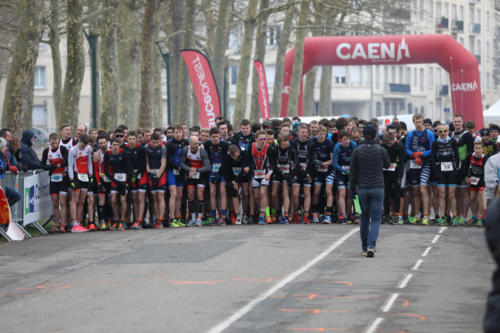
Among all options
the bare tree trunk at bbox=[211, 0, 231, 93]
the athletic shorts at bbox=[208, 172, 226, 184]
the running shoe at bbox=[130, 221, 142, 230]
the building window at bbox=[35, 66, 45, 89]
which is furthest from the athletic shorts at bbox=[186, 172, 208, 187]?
the building window at bbox=[35, 66, 45, 89]

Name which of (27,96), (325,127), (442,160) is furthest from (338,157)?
(27,96)

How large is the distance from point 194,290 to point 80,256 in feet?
13.6

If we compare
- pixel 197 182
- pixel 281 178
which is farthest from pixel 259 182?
pixel 197 182

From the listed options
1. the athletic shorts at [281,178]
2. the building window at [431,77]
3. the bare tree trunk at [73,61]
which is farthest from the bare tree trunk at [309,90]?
the building window at [431,77]

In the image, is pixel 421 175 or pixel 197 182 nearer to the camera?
pixel 421 175

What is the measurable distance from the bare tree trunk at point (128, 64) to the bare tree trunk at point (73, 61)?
5679 mm

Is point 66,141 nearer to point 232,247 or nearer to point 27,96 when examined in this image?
point 232,247

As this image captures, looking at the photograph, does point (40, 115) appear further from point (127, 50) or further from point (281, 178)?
point (281, 178)

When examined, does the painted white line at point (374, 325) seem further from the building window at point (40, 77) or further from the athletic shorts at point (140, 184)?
the building window at point (40, 77)

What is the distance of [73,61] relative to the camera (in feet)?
84.4

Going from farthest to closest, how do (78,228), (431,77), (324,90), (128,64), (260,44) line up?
(431,77)
(324,90)
(260,44)
(128,64)
(78,228)

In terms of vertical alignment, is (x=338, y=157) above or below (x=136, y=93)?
below

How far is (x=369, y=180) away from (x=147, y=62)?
57.9ft

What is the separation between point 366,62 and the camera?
124 feet
